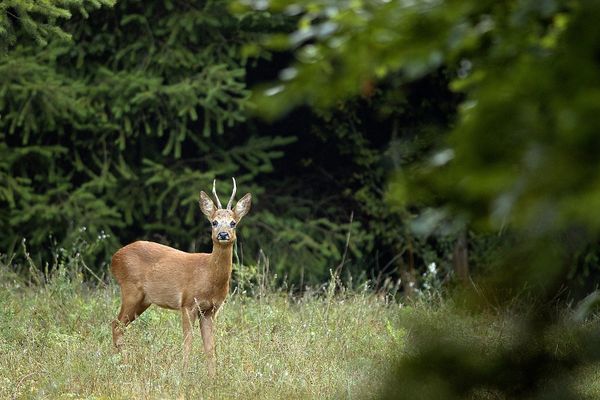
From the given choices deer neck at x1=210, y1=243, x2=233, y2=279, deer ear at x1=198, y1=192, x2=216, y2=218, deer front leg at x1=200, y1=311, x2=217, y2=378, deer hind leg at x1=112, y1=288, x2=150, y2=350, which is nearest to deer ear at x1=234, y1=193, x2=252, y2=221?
deer ear at x1=198, y1=192, x2=216, y2=218

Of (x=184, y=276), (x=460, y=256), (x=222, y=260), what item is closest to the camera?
(x=222, y=260)

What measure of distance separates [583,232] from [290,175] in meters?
13.7

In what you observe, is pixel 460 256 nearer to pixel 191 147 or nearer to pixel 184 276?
pixel 191 147

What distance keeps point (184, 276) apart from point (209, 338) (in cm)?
75

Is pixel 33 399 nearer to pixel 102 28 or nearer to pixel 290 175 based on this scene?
pixel 102 28

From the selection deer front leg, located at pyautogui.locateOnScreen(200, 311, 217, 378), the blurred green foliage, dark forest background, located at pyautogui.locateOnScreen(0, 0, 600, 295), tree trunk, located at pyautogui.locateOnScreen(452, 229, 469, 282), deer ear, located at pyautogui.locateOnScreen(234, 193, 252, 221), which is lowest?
tree trunk, located at pyautogui.locateOnScreen(452, 229, 469, 282)

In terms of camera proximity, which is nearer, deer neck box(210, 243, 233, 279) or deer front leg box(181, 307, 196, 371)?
deer front leg box(181, 307, 196, 371)

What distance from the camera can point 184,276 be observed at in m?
8.16

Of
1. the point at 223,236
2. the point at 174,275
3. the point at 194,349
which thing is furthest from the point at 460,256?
the point at 194,349

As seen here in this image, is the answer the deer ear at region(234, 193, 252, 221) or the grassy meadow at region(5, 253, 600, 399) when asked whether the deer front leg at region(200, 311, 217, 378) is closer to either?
the grassy meadow at region(5, 253, 600, 399)

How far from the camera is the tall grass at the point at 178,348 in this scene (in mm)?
6305

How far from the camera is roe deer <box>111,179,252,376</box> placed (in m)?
7.85

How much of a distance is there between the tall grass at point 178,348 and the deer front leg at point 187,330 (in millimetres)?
68

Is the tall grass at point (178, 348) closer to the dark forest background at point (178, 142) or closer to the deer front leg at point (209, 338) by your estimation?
the deer front leg at point (209, 338)
